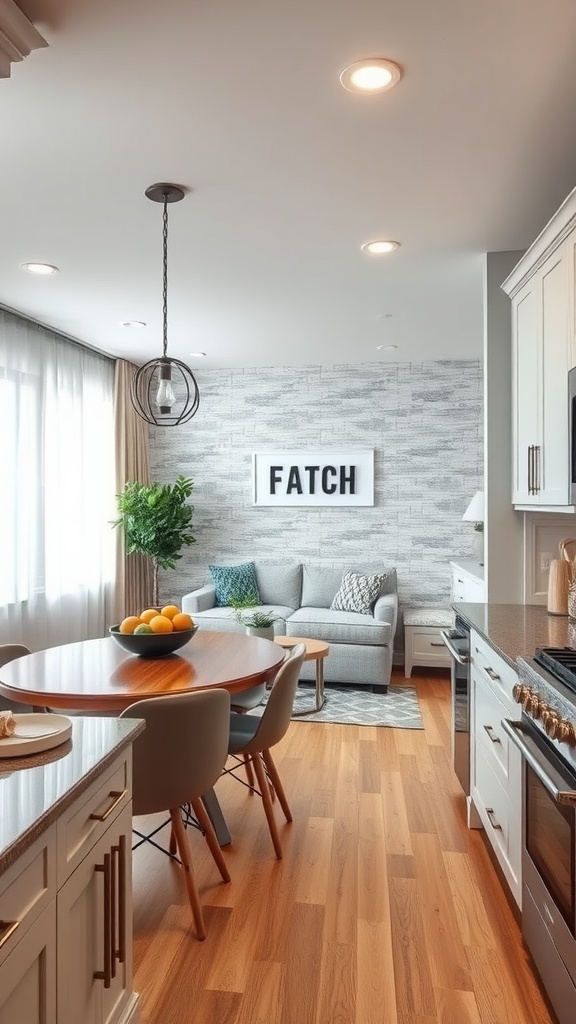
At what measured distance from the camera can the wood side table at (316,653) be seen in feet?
14.2

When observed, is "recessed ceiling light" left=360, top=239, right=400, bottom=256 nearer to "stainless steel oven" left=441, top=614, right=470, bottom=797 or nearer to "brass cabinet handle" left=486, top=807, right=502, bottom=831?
"stainless steel oven" left=441, top=614, right=470, bottom=797

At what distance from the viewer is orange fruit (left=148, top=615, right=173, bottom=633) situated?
2764 mm

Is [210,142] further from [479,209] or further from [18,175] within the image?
[479,209]

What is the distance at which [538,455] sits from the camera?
2842 mm

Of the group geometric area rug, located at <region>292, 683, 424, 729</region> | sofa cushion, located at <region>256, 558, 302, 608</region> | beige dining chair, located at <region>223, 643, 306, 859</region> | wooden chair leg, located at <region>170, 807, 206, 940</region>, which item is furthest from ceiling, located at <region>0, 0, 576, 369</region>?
geometric area rug, located at <region>292, 683, 424, 729</region>

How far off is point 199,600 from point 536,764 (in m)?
4.27

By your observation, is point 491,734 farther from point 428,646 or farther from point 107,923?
point 428,646

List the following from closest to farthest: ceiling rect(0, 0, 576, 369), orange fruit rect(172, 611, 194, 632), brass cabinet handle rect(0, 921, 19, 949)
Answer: brass cabinet handle rect(0, 921, 19, 949), ceiling rect(0, 0, 576, 369), orange fruit rect(172, 611, 194, 632)

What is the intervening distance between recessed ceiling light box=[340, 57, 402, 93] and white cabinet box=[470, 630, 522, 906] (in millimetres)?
1834

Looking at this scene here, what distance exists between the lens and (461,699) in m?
3.08

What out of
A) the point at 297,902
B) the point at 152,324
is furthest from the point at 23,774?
the point at 152,324

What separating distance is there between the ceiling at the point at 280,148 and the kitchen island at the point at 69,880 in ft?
6.04

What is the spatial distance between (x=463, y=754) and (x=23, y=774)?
2261 mm

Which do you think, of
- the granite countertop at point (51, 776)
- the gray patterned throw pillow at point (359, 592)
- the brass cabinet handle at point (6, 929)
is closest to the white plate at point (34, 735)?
the granite countertop at point (51, 776)
